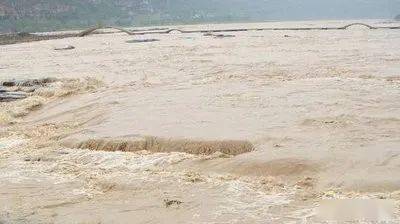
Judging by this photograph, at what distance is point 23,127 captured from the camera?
40.6 ft

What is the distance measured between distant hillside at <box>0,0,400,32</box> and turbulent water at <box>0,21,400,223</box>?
3583 inches

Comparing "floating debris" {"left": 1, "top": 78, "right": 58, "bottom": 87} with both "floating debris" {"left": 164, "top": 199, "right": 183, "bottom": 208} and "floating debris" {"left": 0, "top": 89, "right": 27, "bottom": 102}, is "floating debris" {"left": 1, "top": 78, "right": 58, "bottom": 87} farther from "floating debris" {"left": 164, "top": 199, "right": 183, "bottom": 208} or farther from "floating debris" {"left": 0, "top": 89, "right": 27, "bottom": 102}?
"floating debris" {"left": 164, "top": 199, "right": 183, "bottom": 208}

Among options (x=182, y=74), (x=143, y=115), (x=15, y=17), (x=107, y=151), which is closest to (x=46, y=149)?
(x=107, y=151)

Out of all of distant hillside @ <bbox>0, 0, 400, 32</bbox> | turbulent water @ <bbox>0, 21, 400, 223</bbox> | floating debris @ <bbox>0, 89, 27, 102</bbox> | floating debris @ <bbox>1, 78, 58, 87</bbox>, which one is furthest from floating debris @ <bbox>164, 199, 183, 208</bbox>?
distant hillside @ <bbox>0, 0, 400, 32</bbox>

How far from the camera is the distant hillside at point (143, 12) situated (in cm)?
10825

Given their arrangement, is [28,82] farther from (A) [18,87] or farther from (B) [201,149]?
(B) [201,149]

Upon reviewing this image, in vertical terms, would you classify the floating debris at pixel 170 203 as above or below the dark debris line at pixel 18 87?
below

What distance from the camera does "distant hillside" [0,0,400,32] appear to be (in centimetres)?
10825

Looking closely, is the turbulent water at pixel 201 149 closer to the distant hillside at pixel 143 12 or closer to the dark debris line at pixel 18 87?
the dark debris line at pixel 18 87

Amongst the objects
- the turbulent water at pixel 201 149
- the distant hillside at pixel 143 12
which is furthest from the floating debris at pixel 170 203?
the distant hillside at pixel 143 12

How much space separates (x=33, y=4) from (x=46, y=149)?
362 feet

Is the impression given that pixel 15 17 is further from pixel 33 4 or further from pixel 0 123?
pixel 0 123

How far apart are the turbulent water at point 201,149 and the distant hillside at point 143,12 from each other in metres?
91.0

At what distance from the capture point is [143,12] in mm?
142750
